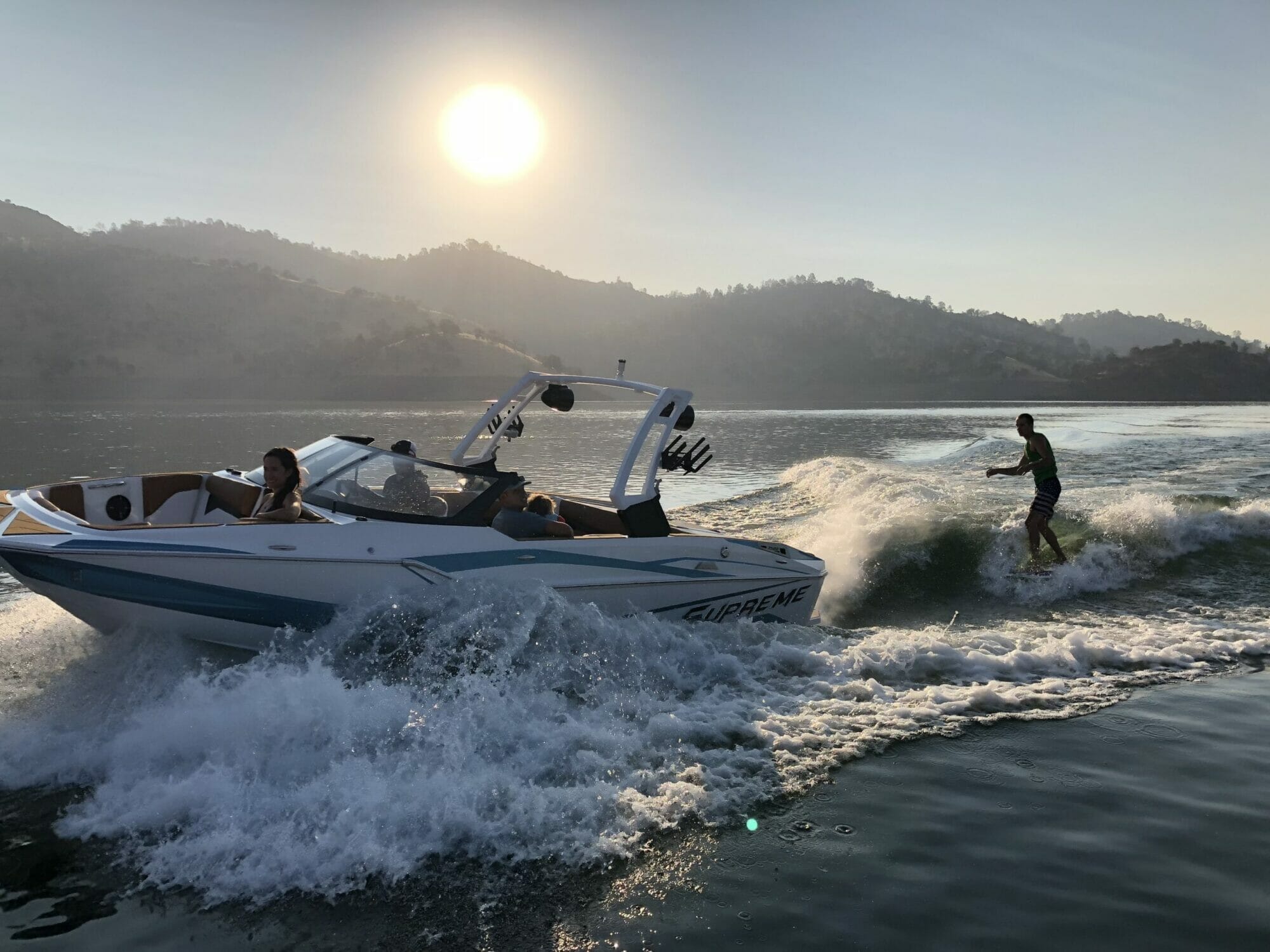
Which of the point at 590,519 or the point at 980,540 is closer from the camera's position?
the point at 590,519

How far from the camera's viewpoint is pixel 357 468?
7.71m

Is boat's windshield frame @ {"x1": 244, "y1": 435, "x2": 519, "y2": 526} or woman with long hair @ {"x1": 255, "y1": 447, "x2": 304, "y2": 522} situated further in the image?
boat's windshield frame @ {"x1": 244, "y1": 435, "x2": 519, "y2": 526}

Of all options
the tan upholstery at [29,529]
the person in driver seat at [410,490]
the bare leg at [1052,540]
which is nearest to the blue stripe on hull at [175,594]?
the tan upholstery at [29,529]

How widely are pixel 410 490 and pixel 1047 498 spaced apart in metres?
9.83

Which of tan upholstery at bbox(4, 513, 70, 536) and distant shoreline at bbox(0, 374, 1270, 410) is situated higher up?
distant shoreline at bbox(0, 374, 1270, 410)

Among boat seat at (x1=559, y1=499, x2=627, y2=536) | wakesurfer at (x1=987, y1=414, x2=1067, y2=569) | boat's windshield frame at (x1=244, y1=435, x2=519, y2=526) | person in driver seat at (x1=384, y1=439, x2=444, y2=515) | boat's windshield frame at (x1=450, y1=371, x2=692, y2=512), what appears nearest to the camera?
boat's windshield frame at (x1=244, y1=435, x2=519, y2=526)

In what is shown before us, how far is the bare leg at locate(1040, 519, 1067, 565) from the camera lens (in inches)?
508

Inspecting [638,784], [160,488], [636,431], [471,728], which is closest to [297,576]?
[471,728]

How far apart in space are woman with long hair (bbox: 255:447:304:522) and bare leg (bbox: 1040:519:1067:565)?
10511 mm

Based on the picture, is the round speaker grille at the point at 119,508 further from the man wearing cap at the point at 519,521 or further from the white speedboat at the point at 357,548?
the man wearing cap at the point at 519,521

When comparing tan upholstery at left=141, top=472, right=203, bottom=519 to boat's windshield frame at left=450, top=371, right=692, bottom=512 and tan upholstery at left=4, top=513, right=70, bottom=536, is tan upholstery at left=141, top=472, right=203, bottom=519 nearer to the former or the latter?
tan upholstery at left=4, top=513, right=70, bottom=536

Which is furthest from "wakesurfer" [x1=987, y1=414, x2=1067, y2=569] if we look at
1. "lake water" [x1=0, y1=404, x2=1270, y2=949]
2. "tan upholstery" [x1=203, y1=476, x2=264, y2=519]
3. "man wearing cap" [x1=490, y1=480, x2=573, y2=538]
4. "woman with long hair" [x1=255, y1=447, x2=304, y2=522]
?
"tan upholstery" [x1=203, y1=476, x2=264, y2=519]

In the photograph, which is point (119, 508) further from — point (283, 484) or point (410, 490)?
point (410, 490)

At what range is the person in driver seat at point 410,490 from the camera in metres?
7.55
